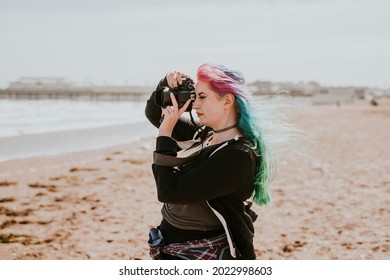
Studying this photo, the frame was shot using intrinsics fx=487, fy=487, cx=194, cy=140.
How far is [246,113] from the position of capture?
6.07ft

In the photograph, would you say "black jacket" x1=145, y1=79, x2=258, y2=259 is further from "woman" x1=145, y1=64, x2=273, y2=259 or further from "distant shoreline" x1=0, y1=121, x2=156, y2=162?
"distant shoreline" x1=0, y1=121, x2=156, y2=162

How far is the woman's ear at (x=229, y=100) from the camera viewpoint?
182cm

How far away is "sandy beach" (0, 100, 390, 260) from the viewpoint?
160 inches

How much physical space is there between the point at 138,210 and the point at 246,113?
3718 millimetres

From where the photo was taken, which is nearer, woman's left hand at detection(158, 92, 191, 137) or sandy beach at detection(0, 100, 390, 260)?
woman's left hand at detection(158, 92, 191, 137)

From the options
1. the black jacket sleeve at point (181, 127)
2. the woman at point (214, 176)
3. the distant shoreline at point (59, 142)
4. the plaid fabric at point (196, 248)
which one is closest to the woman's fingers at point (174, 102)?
the woman at point (214, 176)

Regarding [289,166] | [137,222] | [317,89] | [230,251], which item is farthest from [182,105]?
[317,89]

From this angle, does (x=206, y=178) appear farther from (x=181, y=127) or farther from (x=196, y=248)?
(x=181, y=127)

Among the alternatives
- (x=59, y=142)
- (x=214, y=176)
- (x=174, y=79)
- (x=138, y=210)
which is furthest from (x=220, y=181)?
(x=59, y=142)

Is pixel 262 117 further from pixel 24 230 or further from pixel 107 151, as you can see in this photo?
pixel 107 151

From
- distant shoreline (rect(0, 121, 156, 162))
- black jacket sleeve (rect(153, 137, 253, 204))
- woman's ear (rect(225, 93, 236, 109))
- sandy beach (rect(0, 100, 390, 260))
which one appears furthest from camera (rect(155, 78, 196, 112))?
distant shoreline (rect(0, 121, 156, 162))

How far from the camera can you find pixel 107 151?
10453 mm

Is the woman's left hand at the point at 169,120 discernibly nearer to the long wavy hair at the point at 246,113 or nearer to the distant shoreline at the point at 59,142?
the long wavy hair at the point at 246,113
